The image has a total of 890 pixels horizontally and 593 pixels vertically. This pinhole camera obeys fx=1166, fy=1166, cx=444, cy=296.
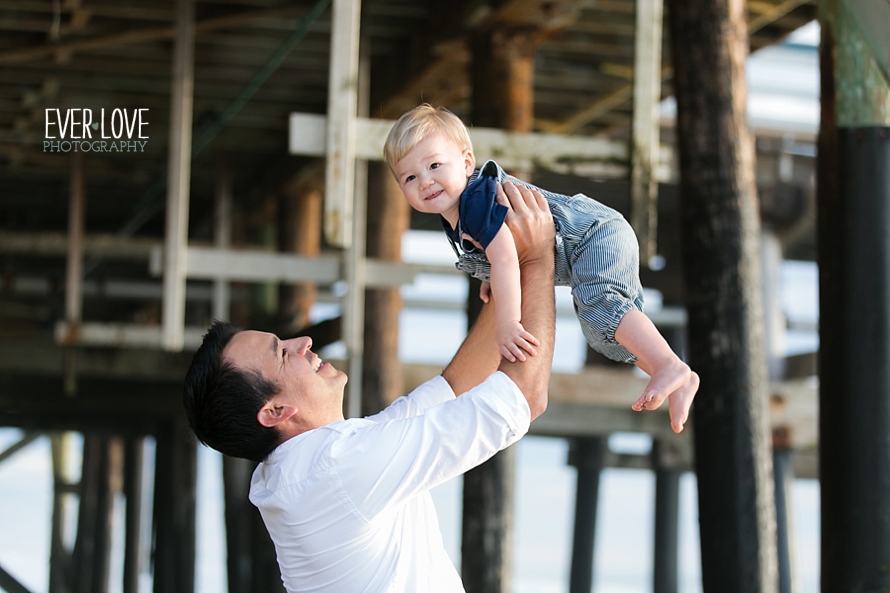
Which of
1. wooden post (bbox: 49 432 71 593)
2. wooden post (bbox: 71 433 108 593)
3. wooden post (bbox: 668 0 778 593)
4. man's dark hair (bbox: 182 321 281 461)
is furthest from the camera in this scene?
wooden post (bbox: 49 432 71 593)

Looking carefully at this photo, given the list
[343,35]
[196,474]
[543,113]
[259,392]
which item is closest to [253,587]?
[196,474]

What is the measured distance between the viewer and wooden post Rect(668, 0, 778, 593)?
534cm

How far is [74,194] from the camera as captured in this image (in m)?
9.71

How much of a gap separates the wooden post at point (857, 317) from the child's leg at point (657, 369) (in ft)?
5.37

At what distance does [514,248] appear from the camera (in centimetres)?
284

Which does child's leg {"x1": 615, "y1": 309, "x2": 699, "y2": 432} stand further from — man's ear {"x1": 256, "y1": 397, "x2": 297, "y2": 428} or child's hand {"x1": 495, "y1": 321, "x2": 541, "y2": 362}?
man's ear {"x1": 256, "y1": 397, "x2": 297, "y2": 428}

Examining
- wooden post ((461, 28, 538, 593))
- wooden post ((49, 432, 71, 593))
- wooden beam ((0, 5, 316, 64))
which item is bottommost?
wooden post ((49, 432, 71, 593))

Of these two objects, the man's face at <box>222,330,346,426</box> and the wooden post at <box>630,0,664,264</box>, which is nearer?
the man's face at <box>222,330,346,426</box>

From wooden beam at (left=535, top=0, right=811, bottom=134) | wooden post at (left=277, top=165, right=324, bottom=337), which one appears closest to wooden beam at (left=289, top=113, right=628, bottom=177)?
wooden beam at (left=535, top=0, right=811, bottom=134)

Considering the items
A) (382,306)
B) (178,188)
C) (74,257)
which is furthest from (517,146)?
(74,257)

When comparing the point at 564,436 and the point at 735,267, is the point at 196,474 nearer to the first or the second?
the point at 564,436

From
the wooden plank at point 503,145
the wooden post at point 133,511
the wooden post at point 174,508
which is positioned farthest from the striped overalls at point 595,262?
the wooden post at point 133,511

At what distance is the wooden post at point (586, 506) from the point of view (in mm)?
15070

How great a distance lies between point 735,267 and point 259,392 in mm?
3069
